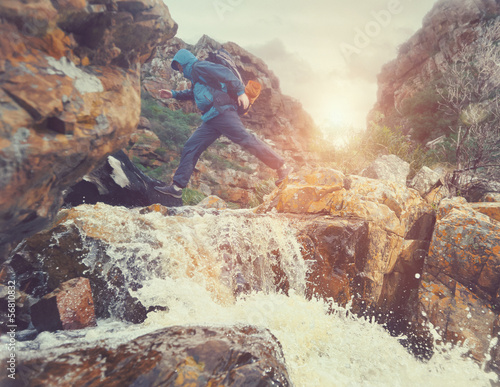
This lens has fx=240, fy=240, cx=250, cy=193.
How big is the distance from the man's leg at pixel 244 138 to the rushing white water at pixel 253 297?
1.34 m

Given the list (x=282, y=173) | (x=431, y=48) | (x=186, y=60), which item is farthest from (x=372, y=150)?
(x=431, y=48)

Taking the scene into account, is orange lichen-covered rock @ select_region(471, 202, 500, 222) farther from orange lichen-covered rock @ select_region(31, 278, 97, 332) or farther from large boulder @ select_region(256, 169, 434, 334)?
orange lichen-covered rock @ select_region(31, 278, 97, 332)

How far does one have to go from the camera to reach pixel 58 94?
50.4 inches

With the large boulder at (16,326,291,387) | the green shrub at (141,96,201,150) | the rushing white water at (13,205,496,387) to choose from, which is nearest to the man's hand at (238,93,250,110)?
the rushing white water at (13,205,496,387)

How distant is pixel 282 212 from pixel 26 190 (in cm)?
277

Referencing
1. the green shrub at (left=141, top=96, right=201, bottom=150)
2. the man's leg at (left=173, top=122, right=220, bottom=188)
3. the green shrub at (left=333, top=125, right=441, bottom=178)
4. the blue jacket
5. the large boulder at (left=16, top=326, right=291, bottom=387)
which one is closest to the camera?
the large boulder at (left=16, top=326, right=291, bottom=387)

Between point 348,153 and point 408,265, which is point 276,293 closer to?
point 408,265

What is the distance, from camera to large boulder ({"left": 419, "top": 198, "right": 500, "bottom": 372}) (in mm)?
2576

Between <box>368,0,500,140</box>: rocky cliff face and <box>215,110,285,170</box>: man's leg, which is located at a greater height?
<box>368,0,500,140</box>: rocky cliff face

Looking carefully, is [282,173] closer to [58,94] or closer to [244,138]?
[244,138]

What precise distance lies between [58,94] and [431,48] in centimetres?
3436

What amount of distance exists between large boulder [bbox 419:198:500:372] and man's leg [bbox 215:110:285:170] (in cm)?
248

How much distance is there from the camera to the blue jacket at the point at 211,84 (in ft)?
12.3

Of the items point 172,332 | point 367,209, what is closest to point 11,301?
point 172,332
